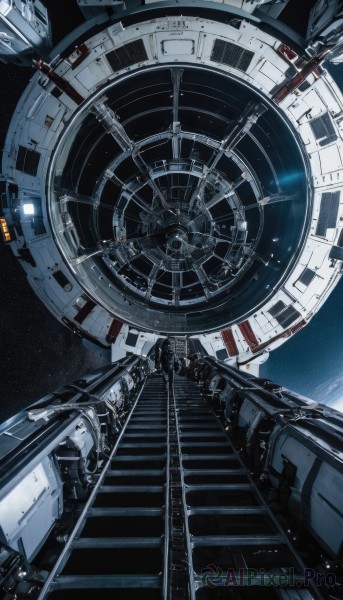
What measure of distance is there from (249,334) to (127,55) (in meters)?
5.33

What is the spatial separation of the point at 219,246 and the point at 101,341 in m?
3.50

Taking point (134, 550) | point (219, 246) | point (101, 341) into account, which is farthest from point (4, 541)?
point (219, 246)

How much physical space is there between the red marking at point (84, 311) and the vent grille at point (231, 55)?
4.66 m

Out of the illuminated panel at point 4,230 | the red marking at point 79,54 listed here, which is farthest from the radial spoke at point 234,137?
the illuminated panel at point 4,230

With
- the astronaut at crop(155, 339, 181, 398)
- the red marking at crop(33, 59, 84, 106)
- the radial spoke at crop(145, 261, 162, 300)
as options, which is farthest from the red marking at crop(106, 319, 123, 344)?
the red marking at crop(33, 59, 84, 106)

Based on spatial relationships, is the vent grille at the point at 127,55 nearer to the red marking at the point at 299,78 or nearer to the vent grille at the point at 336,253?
the red marking at the point at 299,78

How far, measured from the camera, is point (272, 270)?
748cm

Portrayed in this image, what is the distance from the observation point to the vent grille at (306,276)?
6926 mm

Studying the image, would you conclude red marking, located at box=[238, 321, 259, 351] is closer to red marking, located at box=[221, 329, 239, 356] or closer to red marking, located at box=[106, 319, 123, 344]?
red marking, located at box=[221, 329, 239, 356]

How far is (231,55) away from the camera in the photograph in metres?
5.64

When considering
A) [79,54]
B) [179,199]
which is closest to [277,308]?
[179,199]

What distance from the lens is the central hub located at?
757 centimetres

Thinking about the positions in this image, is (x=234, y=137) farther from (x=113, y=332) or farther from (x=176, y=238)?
(x=113, y=332)

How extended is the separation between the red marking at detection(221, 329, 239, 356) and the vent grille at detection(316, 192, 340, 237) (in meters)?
2.58
